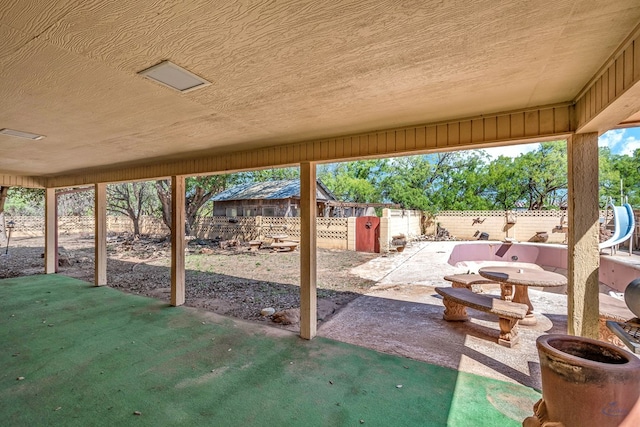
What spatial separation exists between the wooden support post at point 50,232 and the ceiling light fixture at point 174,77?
26.1 ft

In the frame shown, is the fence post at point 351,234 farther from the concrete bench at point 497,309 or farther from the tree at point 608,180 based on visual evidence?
the tree at point 608,180

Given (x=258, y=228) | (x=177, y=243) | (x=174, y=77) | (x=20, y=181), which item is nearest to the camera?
(x=174, y=77)

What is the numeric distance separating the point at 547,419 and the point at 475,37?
216 cm

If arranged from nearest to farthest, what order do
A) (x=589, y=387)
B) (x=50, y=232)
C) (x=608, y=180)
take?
(x=589, y=387) < (x=50, y=232) < (x=608, y=180)

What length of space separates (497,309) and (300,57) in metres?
3.48

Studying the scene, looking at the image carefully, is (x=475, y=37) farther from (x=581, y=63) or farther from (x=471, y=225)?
(x=471, y=225)

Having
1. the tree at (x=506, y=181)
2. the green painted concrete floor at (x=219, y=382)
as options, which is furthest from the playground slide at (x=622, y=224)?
the tree at (x=506, y=181)

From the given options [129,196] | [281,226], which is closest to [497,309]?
[281,226]

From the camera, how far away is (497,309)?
3.51 metres

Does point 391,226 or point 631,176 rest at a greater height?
point 631,176

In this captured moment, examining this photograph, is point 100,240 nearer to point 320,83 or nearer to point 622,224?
point 320,83

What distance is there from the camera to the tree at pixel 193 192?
1409cm

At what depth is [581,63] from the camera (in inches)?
68.9

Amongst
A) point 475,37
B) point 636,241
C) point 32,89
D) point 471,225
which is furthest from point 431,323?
point 471,225
